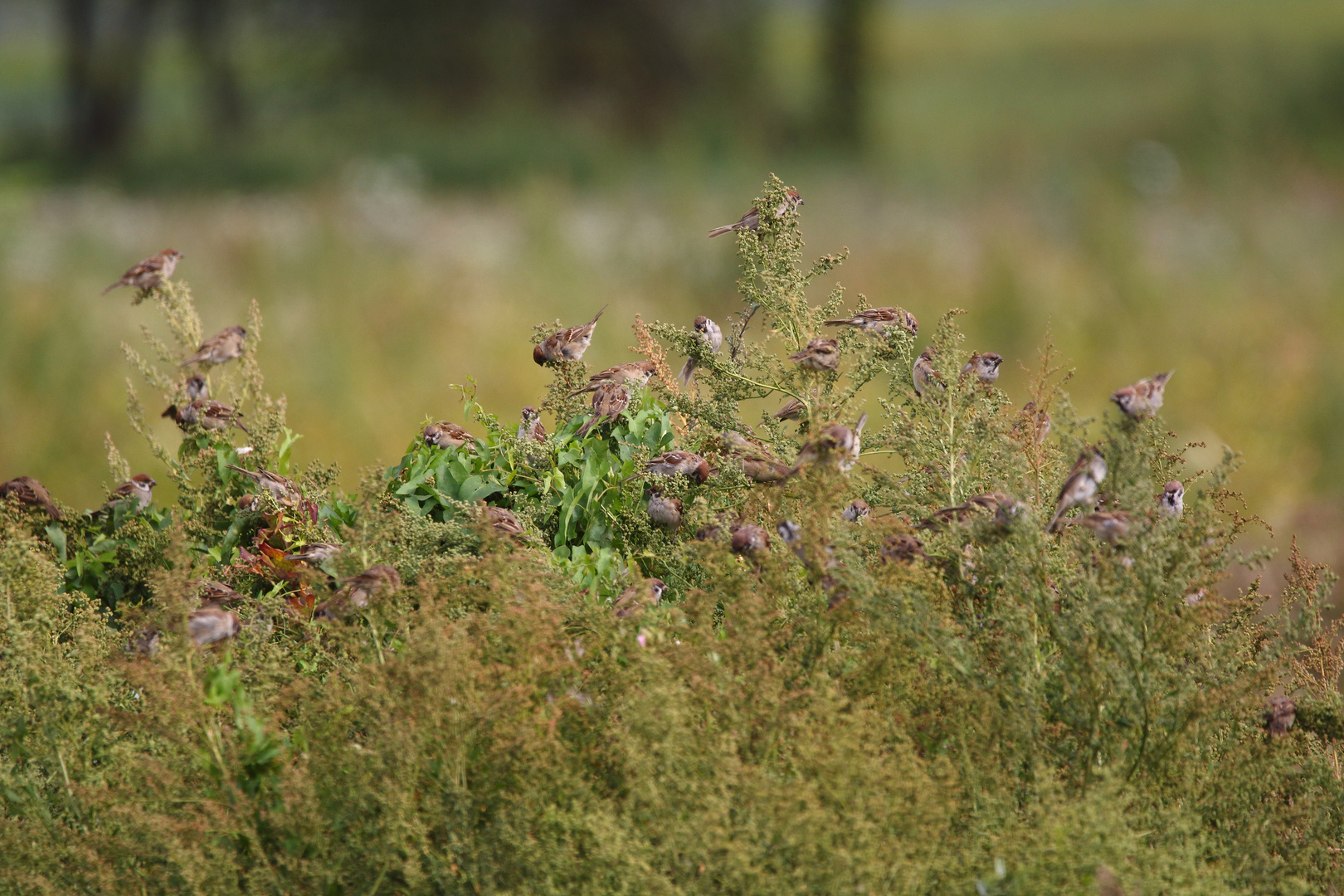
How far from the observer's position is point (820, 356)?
2.11 meters

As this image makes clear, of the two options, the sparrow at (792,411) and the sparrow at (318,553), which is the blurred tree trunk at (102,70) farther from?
the sparrow at (792,411)

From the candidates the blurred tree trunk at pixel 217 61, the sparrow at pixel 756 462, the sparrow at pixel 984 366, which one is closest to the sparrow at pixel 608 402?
the sparrow at pixel 756 462

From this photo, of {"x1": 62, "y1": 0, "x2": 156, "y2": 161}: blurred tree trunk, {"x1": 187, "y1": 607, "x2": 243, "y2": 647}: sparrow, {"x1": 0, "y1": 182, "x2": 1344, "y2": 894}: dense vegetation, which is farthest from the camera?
{"x1": 62, "y1": 0, "x2": 156, "y2": 161}: blurred tree trunk

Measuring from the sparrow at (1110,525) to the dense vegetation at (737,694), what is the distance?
3 centimetres

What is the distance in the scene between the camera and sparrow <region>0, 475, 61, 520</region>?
2.33 metres

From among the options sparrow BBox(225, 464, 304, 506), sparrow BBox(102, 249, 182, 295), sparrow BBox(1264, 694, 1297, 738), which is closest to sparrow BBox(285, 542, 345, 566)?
sparrow BBox(225, 464, 304, 506)

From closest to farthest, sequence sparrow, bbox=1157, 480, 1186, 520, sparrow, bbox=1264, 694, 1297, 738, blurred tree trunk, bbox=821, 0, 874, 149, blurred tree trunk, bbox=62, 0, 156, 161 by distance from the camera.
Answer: sparrow, bbox=1264, 694, 1297, 738 → sparrow, bbox=1157, 480, 1186, 520 → blurred tree trunk, bbox=62, 0, 156, 161 → blurred tree trunk, bbox=821, 0, 874, 149

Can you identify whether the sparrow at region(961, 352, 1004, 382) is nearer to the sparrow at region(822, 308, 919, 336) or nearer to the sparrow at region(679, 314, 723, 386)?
the sparrow at region(822, 308, 919, 336)

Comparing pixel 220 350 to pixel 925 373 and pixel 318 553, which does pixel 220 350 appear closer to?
pixel 318 553

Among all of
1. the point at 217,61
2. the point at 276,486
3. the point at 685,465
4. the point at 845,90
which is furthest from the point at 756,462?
the point at 217,61

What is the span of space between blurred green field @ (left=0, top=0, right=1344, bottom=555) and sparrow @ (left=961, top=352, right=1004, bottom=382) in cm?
15

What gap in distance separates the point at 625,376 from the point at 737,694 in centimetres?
79

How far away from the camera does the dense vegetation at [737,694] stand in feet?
4.98

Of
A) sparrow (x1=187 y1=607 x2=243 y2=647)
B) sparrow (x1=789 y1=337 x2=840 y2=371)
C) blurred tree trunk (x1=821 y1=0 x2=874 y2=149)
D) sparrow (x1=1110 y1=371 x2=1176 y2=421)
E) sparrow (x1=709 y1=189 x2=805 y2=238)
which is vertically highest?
blurred tree trunk (x1=821 y1=0 x2=874 y2=149)
